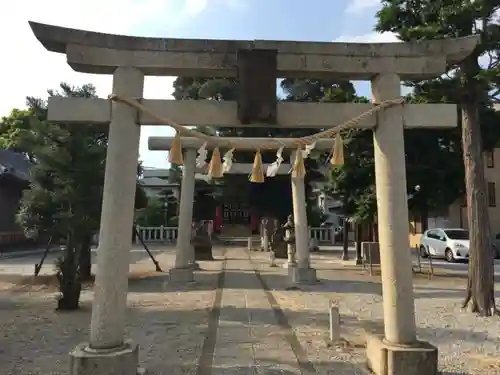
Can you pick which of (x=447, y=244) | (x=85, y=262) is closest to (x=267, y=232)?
(x=447, y=244)

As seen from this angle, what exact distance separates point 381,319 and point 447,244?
14537 millimetres

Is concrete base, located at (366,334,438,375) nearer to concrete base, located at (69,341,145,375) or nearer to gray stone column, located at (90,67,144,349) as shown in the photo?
concrete base, located at (69,341,145,375)

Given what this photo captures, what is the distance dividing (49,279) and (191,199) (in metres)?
4.98

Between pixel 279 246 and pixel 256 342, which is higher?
pixel 279 246

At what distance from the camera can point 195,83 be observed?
99.6ft

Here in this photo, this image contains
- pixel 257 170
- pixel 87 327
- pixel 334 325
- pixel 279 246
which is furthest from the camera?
pixel 279 246

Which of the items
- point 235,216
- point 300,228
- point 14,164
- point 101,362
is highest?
point 14,164

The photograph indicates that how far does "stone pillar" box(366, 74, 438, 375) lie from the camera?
4.98 metres

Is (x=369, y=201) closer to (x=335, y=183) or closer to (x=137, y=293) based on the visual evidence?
(x=335, y=183)

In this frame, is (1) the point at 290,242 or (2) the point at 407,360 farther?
(1) the point at 290,242

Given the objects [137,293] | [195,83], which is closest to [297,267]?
[137,293]

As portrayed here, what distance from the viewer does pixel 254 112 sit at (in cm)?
521

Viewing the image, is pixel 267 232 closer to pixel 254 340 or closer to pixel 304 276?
pixel 304 276

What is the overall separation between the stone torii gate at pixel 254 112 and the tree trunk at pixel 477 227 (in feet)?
14.0
